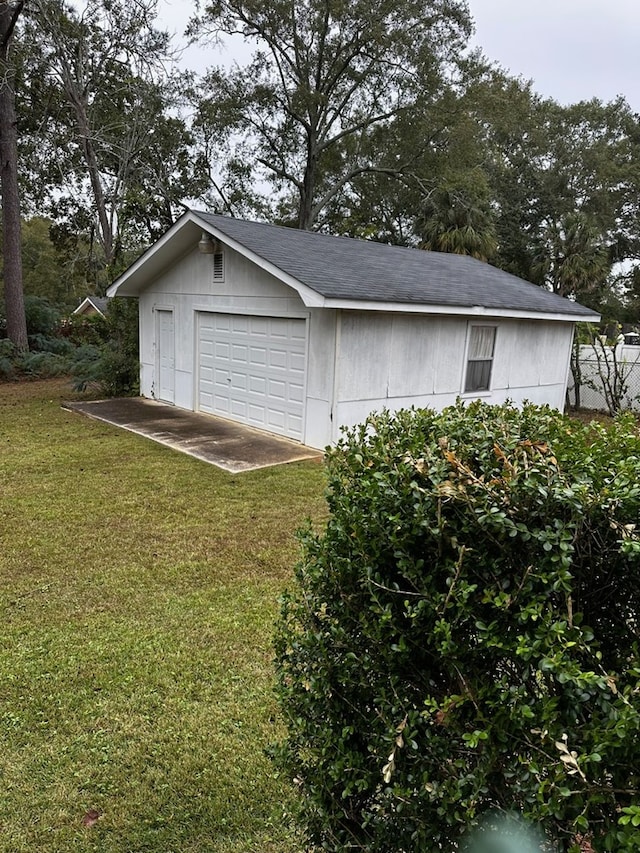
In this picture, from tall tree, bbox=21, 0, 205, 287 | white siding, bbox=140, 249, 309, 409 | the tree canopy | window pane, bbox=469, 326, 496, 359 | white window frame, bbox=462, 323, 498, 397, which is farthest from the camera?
the tree canopy

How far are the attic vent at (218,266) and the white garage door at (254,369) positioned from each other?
2.27ft

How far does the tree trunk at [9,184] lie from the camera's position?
1608 cm

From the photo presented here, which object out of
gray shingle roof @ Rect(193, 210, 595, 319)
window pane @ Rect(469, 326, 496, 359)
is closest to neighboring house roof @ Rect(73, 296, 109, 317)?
gray shingle roof @ Rect(193, 210, 595, 319)

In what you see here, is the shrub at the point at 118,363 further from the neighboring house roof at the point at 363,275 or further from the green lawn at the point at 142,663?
the green lawn at the point at 142,663

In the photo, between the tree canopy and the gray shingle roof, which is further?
the tree canopy

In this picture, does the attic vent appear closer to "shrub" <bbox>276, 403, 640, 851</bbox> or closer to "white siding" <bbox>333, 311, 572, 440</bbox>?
"white siding" <bbox>333, 311, 572, 440</bbox>

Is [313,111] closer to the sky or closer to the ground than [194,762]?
closer to the sky

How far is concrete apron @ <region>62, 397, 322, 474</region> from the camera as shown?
8508mm

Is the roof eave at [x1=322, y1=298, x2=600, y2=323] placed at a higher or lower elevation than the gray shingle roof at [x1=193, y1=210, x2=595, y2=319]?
lower

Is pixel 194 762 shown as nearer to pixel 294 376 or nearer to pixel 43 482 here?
pixel 43 482

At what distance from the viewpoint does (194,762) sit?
2771 millimetres

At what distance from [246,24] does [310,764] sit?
94.0 ft

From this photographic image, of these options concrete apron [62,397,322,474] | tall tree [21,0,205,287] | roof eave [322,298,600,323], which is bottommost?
concrete apron [62,397,322,474]

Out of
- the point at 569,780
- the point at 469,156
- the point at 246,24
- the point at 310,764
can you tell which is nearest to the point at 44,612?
the point at 310,764
